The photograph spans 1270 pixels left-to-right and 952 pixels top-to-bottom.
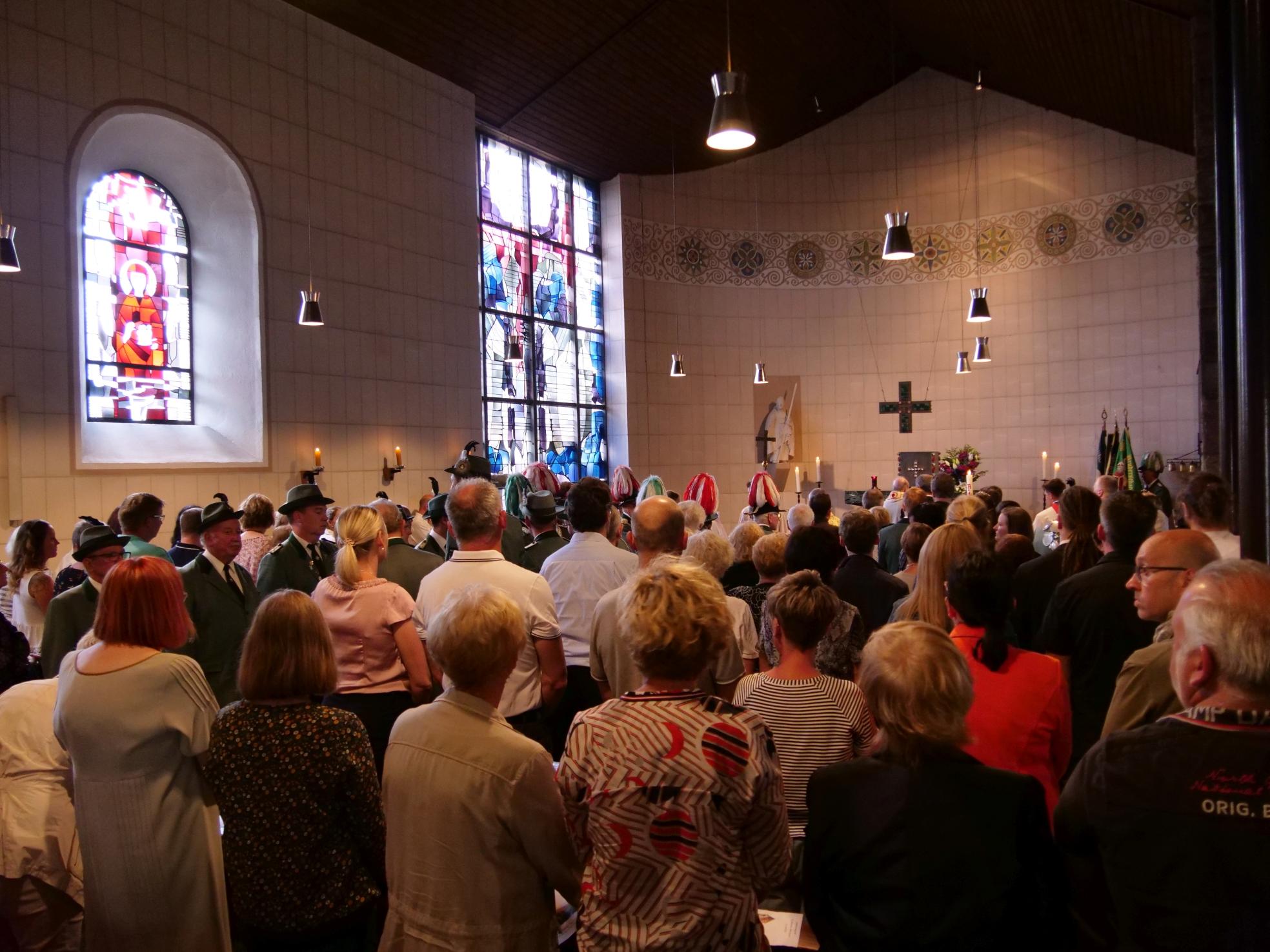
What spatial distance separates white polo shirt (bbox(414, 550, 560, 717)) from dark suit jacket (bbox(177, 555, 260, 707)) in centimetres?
100

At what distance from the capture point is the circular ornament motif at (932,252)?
555 inches

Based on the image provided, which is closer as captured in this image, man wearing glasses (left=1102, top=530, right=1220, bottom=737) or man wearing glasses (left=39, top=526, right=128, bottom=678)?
man wearing glasses (left=1102, top=530, right=1220, bottom=737)

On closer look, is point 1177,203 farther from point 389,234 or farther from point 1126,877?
point 1126,877

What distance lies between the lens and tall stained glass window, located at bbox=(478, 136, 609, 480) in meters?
12.0

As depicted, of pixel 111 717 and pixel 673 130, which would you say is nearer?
pixel 111 717

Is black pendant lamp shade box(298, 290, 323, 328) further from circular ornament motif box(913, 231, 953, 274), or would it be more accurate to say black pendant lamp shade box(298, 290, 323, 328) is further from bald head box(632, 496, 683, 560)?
circular ornament motif box(913, 231, 953, 274)

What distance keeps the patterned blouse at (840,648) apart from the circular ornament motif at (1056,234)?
1227cm

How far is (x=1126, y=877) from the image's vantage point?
57.2 inches

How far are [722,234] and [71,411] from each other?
376 inches

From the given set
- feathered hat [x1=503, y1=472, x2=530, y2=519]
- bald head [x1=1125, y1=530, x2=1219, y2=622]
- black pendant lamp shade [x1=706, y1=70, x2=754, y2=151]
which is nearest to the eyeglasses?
bald head [x1=1125, y1=530, x2=1219, y2=622]

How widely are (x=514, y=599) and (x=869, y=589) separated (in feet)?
5.10

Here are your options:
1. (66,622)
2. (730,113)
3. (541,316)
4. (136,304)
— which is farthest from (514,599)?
→ (541,316)

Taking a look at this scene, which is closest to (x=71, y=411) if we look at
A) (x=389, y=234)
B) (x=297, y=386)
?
(x=297, y=386)

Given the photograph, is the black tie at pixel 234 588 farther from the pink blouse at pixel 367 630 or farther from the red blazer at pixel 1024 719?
the red blazer at pixel 1024 719
